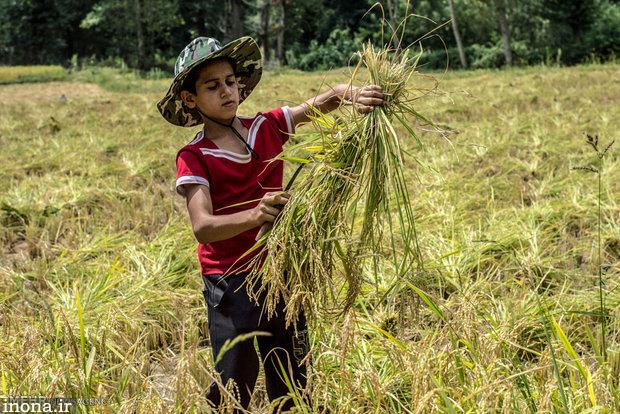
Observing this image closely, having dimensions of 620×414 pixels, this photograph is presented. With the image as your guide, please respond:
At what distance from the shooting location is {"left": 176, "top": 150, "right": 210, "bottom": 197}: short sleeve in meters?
1.90

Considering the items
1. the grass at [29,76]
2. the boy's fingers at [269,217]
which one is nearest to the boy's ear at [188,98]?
the boy's fingers at [269,217]

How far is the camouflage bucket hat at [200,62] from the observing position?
1.95 meters

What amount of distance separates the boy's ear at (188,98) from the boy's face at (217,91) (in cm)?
3

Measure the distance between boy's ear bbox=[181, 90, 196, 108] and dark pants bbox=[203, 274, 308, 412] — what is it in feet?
1.74

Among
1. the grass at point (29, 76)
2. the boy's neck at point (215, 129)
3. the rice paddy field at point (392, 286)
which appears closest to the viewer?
the rice paddy field at point (392, 286)

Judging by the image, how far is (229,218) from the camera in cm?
182

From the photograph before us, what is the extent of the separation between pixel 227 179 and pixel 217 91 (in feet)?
0.86

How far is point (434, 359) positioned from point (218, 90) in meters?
1.03

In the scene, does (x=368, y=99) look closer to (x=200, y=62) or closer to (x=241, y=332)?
(x=200, y=62)

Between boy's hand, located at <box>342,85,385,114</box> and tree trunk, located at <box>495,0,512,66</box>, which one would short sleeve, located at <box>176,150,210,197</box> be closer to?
boy's hand, located at <box>342,85,385,114</box>

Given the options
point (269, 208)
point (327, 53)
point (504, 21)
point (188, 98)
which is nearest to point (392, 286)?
point (269, 208)

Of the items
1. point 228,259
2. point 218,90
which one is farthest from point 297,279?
point 218,90

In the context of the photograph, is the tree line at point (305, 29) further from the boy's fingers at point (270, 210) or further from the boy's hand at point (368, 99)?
the boy's fingers at point (270, 210)

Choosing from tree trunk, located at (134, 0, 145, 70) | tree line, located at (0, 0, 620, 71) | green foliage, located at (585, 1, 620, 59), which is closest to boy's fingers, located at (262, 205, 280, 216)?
tree line, located at (0, 0, 620, 71)
